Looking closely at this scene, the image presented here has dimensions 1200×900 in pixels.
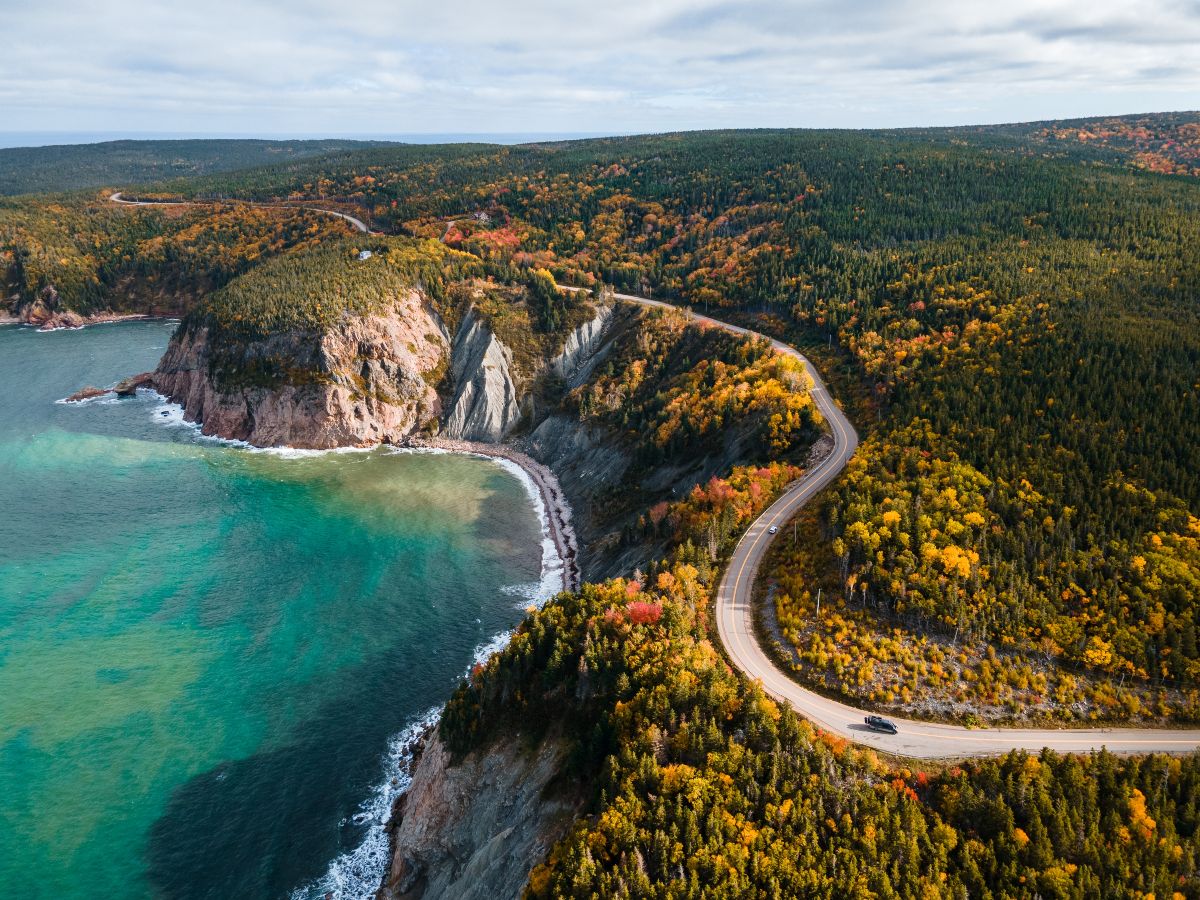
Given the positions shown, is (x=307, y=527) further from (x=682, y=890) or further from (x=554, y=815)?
(x=682, y=890)

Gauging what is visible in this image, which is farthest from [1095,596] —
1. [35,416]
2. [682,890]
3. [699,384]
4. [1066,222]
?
[35,416]

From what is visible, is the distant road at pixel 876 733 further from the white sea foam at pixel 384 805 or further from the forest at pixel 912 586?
the white sea foam at pixel 384 805

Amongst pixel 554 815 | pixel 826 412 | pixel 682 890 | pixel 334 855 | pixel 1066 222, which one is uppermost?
pixel 1066 222

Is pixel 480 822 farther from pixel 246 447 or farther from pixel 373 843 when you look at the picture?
pixel 246 447

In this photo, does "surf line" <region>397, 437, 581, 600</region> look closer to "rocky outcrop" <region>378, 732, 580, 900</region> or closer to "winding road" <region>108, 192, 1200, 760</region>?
"winding road" <region>108, 192, 1200, 760</region>

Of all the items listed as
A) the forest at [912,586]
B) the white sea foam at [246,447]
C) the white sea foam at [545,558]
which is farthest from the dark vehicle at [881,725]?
the white sea foam at [246,447]

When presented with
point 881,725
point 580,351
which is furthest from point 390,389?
point 881,725
